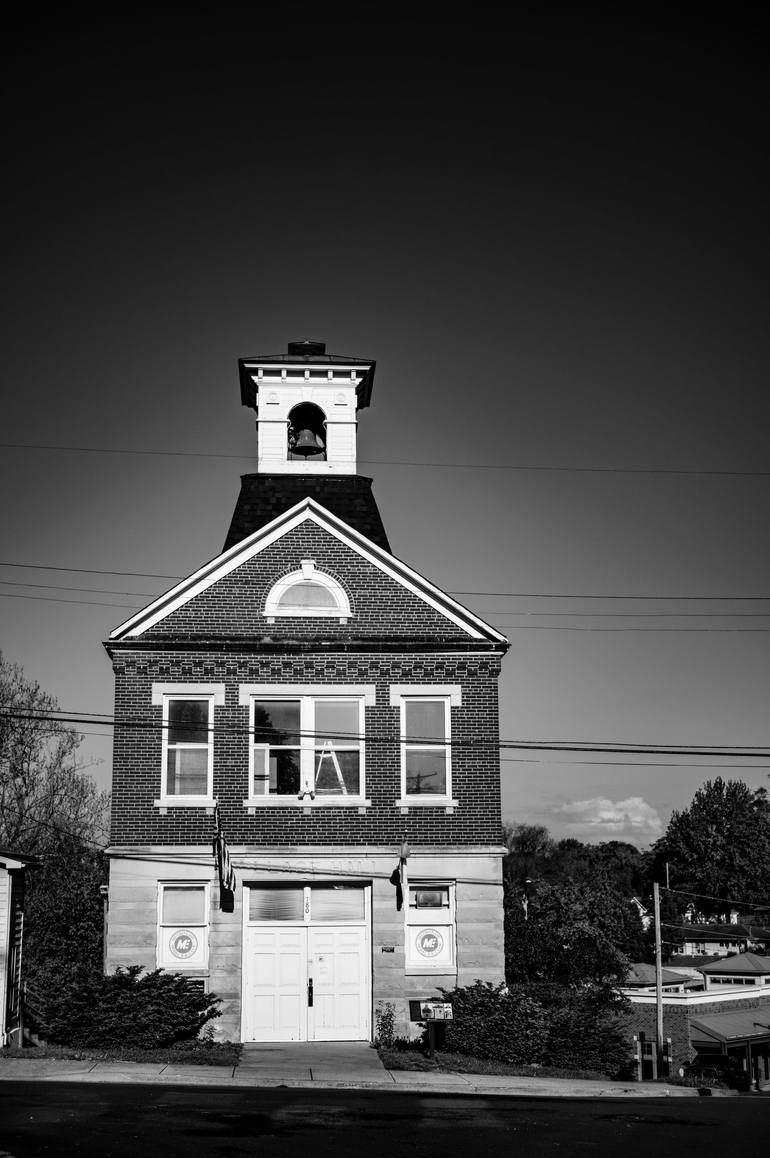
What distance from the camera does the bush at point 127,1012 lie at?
22938 mm

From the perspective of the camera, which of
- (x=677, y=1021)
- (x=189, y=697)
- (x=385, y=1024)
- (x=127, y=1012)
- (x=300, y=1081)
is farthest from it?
(x=677, y=1021)

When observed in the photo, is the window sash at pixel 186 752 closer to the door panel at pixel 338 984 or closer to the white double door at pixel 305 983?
the white double door at pixel 305 983

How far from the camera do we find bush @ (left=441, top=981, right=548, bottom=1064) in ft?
77.5

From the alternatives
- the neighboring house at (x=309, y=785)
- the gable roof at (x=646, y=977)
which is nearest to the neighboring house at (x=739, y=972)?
the gable roof at (x=646, y=977)

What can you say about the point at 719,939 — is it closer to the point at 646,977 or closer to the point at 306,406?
the point at 646,977

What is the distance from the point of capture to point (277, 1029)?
2497 cm

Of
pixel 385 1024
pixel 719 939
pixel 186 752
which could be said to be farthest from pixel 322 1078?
pixel 719 939

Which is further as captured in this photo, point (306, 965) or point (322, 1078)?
point (306, 965)

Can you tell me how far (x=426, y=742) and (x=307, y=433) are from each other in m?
8.89

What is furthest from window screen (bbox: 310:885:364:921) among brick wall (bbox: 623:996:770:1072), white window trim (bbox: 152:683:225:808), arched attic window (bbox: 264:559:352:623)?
brick wall (bbox: 623:996:770:1072)

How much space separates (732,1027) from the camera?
46.5m

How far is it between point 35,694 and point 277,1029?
20.6 m

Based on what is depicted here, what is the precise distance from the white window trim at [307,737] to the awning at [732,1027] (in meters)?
25.3

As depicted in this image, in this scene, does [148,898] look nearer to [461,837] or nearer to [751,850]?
[461,837]
